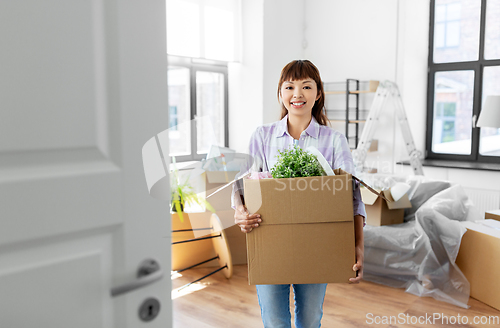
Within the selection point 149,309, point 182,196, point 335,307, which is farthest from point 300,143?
point 182,196

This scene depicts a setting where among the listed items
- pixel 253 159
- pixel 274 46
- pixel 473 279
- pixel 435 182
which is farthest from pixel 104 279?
pixel 274 46

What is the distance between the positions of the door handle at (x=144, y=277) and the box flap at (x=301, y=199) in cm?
42

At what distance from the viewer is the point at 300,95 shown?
144 cm

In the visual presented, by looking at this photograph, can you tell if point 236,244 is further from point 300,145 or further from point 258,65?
point 258,65

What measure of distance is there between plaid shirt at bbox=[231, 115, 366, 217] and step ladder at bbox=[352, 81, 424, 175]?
2.71 metres

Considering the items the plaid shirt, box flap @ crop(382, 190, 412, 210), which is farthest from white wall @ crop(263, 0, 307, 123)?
the plaid shirt

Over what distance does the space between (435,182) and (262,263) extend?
2.41 metres

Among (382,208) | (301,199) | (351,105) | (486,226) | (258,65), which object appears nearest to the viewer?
(301,199)

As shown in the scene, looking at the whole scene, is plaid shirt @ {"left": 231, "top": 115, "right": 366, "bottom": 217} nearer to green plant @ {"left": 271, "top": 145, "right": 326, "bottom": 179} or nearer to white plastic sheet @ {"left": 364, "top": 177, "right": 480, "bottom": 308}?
green plant @ {"left": 271, "top": 145, "right": 326, "bottom": 179}

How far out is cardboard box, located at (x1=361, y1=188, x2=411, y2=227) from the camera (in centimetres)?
295

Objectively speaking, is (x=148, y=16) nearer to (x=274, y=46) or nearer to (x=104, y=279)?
(x=104, y=279)

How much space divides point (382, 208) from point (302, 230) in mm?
1902

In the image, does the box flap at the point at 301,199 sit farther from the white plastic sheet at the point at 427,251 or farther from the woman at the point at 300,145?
the white plastic sheet at the point at 427,251

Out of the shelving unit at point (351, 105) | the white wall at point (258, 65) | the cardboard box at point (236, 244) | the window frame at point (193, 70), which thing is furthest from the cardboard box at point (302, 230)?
the shelving unit at point (351, 105)
